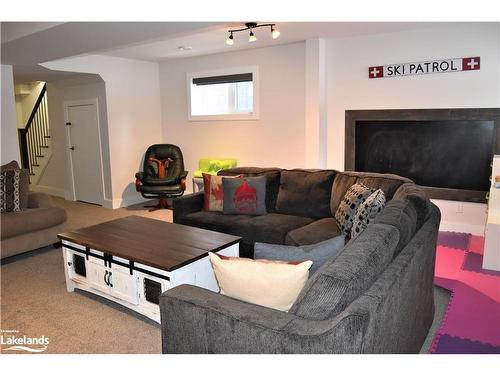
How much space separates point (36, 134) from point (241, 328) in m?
7.92

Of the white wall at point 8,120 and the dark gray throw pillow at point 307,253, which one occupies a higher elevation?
the white wall at point 8,120

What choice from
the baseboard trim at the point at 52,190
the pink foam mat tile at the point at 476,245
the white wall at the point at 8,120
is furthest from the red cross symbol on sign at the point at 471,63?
the baseboard trim at the point at 52,190

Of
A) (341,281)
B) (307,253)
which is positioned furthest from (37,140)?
(341,281)

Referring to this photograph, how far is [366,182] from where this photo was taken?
3494 millimetres

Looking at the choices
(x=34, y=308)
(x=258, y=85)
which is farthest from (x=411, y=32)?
(x=34, y=308)

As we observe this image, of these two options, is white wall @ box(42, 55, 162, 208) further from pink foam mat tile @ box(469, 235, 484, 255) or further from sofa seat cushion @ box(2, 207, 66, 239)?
pink foam mat tile @ box(469, 235, 484, 255)

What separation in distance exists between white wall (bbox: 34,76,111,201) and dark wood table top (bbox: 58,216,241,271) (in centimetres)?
322

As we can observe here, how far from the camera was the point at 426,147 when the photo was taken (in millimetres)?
4656

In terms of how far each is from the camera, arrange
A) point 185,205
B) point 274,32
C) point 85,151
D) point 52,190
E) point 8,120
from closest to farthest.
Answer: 1. point 185,205
2. point 274,32
3. point 8,120
4. point 85,151
5. point 52,190

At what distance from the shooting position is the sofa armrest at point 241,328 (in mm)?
1279

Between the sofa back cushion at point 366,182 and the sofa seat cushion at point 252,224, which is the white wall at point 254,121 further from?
the sofa seat cushion at point 252,224

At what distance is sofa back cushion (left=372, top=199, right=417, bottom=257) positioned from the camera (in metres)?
1.94

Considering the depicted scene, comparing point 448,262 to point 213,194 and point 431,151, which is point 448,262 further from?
point 213,194

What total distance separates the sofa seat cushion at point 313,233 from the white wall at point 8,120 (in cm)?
410
